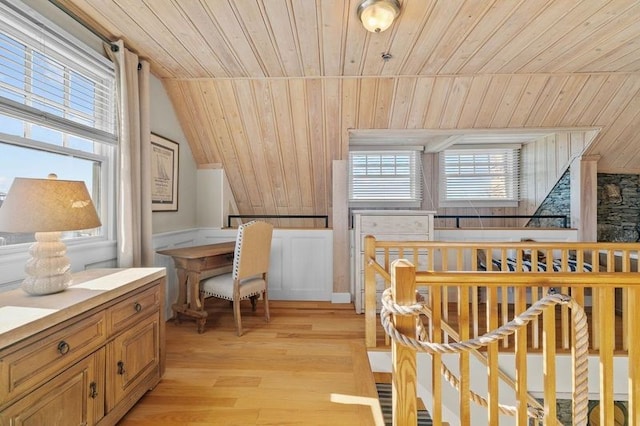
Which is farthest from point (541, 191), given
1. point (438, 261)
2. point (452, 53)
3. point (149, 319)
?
point (149, 319)

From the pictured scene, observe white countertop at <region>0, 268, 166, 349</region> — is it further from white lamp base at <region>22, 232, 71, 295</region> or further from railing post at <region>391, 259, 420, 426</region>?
railing post at <region>391, 259, 420, 426</region>

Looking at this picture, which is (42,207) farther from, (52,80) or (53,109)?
(52,80)

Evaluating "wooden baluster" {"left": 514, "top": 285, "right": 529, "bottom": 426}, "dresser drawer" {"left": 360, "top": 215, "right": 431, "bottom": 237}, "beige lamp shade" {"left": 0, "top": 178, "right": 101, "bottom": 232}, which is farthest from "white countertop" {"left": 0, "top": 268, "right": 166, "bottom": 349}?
"dresser drawer" {"left": 360, "top": 215, "right": 431, "bottom": 237}

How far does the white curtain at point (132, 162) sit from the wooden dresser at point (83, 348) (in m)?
0.37

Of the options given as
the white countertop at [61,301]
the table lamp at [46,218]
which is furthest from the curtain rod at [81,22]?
the white countertop at [61,301]

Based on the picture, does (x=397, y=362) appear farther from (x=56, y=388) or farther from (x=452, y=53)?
(x=452, y=53)

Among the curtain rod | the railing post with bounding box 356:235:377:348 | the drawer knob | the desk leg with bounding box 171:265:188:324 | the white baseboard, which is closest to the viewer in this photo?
the drawer knob

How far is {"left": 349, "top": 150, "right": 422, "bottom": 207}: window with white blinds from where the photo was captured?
4.01 m

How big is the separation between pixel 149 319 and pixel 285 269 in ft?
5.81

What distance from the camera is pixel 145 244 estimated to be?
217 centimetres

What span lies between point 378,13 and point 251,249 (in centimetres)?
197

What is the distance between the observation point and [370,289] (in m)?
2.15

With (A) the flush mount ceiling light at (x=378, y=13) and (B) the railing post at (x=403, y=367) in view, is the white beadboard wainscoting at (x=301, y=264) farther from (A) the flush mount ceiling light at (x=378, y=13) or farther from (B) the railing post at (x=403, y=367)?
(B) the railing post at (x=403, y=367)

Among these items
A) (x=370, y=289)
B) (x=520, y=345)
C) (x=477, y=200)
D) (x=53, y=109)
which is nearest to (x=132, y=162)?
(x=53, y=109)
